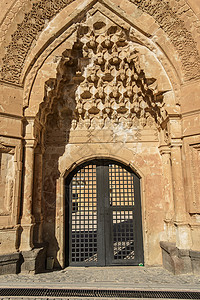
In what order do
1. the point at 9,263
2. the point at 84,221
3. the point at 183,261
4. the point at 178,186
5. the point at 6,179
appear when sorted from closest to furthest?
1. the point at 9,263
2. the point at 183,261
3. the point at 6,179
4. the point at 178,186
5. the point at 84,221

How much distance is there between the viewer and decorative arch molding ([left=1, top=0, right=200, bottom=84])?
4492 millimetres

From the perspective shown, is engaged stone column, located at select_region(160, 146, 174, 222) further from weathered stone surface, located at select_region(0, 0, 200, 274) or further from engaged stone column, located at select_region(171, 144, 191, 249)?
engaged stone column, located at select_region(171, 144, 191, 249)

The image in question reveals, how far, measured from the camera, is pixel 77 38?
5.04 meters

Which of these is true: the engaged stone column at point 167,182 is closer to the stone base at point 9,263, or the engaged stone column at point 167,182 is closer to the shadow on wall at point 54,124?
the shadow on wall at point 54,124

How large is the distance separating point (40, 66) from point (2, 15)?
4.07 ft

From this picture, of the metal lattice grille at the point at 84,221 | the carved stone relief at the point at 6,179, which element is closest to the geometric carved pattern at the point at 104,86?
the carved stone relief at the point at 6,179

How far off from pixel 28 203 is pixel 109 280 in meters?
2.07

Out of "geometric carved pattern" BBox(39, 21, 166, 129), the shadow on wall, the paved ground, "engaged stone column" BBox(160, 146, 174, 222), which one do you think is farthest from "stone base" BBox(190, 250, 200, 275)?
the shadow on wall

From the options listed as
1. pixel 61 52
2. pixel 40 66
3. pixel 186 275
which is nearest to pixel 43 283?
pixel 186 275

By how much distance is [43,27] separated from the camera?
4805mm

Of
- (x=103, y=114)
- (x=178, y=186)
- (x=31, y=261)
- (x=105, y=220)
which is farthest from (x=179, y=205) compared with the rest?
(x=31, y=261)

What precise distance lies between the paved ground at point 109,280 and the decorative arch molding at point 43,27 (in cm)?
370

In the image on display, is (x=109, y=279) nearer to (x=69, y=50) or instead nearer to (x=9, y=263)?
(x=9, y=263)

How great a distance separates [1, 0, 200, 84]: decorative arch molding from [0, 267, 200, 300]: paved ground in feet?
12.1
